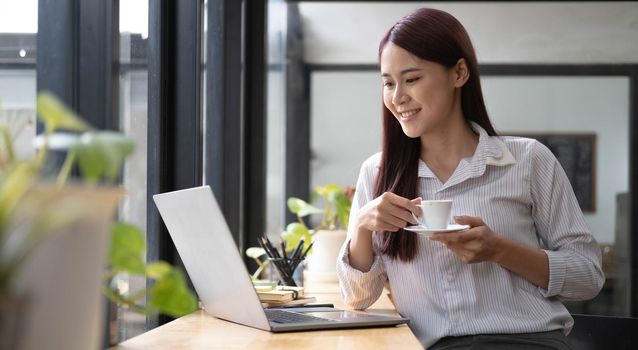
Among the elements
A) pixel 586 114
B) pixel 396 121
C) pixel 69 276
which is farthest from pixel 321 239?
pixel 69 276

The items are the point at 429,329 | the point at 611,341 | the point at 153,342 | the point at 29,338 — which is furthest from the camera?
the point at 611,341

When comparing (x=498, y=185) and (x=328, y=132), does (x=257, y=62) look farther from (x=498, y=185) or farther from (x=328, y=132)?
(x=498, y=185)

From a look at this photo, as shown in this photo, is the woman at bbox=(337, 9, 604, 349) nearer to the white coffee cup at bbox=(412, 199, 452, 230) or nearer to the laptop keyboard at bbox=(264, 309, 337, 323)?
the white coffee cup at bbox=(412, 199, 452, 230)

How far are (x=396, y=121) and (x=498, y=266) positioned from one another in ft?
1.55

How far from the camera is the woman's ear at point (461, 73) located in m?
2.21

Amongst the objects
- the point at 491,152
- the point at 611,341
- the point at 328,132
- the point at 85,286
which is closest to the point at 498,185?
the point at 491,152

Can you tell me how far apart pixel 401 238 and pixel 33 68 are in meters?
1.01

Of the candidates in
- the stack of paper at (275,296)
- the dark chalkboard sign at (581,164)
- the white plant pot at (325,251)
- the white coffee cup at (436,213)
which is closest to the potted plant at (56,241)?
the white coffee cup at (436,213)

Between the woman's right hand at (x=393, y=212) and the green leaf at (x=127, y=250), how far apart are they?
3.47 ft

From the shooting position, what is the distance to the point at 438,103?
218 cm

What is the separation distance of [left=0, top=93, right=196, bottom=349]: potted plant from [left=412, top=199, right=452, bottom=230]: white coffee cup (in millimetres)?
1107

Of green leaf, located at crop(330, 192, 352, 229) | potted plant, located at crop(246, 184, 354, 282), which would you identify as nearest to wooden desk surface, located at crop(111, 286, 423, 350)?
potted plant, located at crop(246, 184, 354, 282)

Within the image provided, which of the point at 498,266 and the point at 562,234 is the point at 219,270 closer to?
the point at 498,266

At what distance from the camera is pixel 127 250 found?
3.14ft
